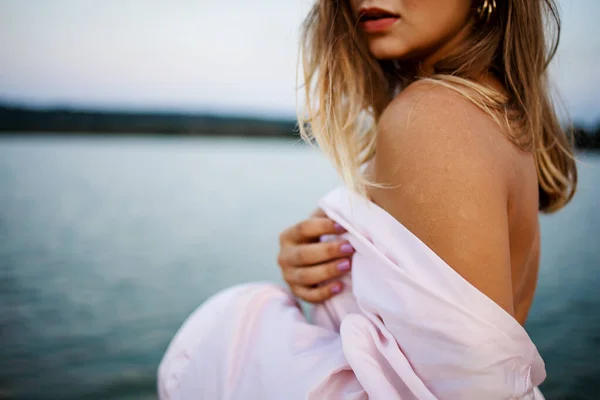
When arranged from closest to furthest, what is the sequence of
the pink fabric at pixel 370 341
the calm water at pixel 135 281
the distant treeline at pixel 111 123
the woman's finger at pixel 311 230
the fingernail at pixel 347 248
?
the pink fabric at pixel 370 341, the fingernail at pixel 347 248, the woman's finger at pixel 311 230, the calm water at pixel 135 281, the distant treeline at pixel 111 123

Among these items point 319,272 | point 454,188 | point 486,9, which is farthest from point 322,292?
point 486,9

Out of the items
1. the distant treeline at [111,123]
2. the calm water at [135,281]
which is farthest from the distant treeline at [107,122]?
the calm water at [135,281]

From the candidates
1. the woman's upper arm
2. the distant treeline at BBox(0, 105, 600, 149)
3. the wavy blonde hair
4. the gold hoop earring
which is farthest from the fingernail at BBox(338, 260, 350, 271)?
the distant treeline at BBox(0, 105, 600, 149)

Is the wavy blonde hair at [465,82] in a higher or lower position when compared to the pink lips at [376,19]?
lower

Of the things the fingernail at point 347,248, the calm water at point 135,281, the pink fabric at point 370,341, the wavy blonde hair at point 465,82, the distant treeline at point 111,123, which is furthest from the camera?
the distant treeline at point 111,123

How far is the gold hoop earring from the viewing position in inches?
49.4

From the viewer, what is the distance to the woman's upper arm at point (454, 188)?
92cm

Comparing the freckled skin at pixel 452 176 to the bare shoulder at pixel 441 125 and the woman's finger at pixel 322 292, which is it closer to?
the bare shoulder at pixel 441 125

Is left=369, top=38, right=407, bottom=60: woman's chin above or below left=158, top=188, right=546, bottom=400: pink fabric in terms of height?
above

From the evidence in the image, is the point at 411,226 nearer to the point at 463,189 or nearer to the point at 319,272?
the point at 463,189

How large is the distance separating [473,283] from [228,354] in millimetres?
780

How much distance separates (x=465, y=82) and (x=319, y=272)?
699mm

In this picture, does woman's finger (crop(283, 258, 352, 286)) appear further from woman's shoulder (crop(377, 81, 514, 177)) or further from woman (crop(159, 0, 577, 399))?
woman's shoulder (crop(377, 81, 514, 177))

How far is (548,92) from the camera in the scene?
149 centimetres
